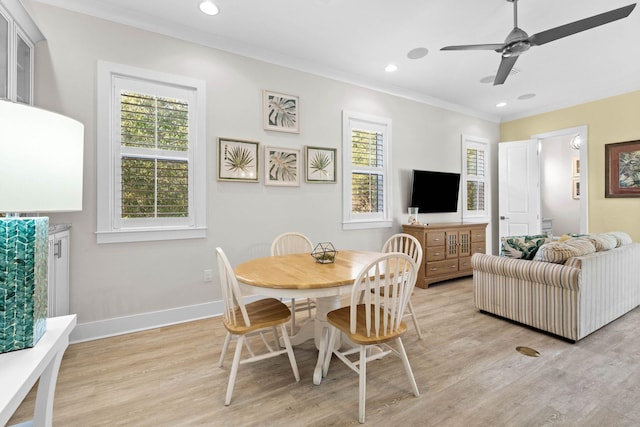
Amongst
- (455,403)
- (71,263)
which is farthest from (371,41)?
(71,263)

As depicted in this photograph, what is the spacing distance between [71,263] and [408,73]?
4.39m

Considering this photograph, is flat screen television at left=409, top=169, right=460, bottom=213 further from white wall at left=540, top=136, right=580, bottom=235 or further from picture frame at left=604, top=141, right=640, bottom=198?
white wall at left=540, top=136, right=580, bottom=235

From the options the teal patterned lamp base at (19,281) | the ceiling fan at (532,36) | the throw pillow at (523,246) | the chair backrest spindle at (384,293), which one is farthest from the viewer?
the throw pillow at (523,246)

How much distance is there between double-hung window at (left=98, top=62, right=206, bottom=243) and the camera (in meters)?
2.72

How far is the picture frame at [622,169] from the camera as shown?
438 centimetres

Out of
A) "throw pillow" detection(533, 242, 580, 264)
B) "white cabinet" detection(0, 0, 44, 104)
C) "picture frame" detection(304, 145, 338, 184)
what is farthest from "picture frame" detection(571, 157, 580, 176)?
"white cabinet" detection(0, 0, 44, 104)

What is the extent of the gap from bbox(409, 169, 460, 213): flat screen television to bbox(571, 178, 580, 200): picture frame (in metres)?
3.22

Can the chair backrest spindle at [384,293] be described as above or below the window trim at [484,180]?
below

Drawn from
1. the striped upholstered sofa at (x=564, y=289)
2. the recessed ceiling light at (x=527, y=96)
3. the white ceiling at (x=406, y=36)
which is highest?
the recessed ceiling light at (x=527, y=96)

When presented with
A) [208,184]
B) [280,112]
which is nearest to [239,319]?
[208,184]

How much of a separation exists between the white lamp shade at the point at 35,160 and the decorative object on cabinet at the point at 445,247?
13.2 ft

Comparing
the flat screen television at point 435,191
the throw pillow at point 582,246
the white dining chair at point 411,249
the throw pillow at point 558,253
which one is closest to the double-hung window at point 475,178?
the flat screen television at point 435,191

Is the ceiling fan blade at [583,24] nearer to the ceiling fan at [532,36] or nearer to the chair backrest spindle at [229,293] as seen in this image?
the ceiling fan at [532,36]

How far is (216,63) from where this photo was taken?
10.6ft
